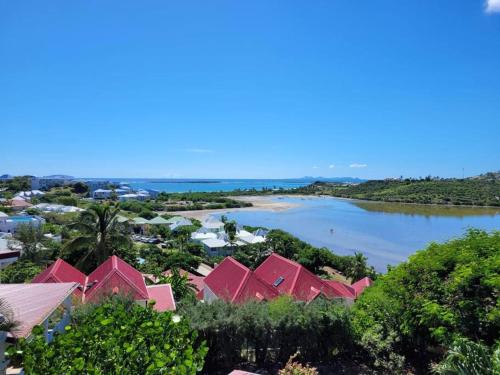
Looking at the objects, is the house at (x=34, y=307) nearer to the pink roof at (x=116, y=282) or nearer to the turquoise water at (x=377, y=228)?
the pink roof at (x=116, y=282)

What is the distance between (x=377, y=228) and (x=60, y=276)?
52530 mm

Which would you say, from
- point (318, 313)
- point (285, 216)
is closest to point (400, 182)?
point (285, 216)

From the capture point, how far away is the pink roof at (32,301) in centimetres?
611

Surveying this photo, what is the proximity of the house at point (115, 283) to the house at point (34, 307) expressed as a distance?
2590mm

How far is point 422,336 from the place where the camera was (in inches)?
352

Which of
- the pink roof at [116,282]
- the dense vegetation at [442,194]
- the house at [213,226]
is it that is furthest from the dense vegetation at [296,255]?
the dense vegetation at [442,194]

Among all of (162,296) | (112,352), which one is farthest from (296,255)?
(112,352)

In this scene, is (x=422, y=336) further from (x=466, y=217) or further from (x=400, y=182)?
(x=400, y=182)

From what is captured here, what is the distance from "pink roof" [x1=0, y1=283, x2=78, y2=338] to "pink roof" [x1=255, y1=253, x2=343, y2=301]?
32.6 feet

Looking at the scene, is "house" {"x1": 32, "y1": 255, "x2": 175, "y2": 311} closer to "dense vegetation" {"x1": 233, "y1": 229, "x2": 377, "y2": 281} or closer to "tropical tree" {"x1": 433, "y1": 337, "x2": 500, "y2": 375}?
"tropical tree" {"x1": 433, "y1": 337, "x2": 500, "y2": 375}

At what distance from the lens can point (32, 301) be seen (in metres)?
7.29

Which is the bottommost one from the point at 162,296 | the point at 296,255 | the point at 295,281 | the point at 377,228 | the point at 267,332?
the point at 296,255

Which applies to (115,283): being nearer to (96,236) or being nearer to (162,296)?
(162,296)

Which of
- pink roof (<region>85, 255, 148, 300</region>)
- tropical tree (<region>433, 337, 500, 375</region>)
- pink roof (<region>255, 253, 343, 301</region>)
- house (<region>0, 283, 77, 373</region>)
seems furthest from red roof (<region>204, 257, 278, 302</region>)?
tropical tree (<region>433, 337, 500, 375</region>)
